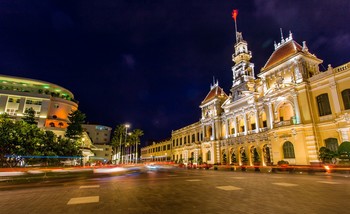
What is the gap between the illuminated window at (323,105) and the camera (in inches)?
1009

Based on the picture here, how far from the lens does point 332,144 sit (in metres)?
24.7

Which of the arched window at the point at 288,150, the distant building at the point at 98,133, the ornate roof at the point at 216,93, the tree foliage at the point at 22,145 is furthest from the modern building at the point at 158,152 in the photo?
the tree foliage at the point at 22,145

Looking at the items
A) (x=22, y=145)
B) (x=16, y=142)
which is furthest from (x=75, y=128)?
(x=16, y=142)

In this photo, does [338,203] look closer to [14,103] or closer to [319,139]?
[319,139]

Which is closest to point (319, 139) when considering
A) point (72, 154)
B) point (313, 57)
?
point (313, 57)

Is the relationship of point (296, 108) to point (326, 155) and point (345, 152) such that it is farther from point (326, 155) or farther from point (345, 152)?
point (345, 152)

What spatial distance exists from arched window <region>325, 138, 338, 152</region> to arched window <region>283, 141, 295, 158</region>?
4.18m

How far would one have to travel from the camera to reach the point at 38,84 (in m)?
54.5

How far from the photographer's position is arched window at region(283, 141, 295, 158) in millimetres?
28078

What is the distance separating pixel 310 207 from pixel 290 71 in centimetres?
3015

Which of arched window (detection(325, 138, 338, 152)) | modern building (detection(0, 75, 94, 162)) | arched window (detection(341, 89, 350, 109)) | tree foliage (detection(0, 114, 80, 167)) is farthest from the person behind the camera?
modern building (detection(0, 75, 94, 162))

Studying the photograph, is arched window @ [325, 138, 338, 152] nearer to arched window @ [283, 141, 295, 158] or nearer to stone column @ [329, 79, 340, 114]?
stone column @ [329, 79, 340, 114]

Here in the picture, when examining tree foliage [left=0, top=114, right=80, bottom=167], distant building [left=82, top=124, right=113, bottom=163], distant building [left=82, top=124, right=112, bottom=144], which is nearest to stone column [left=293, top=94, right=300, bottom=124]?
tree foliage [left=0, top=114, right=80, bottom=167]

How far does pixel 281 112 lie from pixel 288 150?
6597 millimetres
